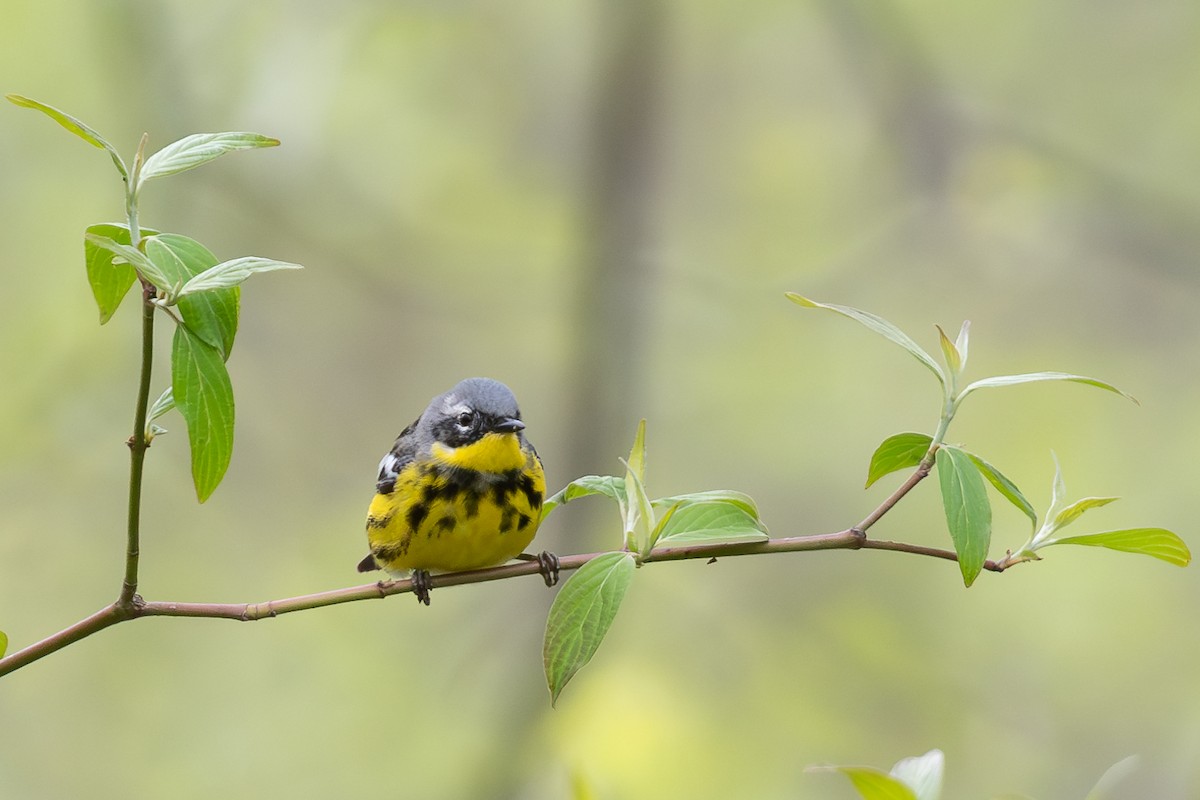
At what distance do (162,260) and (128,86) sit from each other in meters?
6.75

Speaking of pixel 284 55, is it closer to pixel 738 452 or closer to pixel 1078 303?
pixel 738 452

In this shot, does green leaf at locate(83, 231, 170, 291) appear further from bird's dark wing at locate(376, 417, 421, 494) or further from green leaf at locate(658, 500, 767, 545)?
bird's dark wing at locate(376, 417, 421, 494)

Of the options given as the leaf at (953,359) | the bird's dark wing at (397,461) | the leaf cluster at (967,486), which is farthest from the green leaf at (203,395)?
the bird's dark wing at (397,461)

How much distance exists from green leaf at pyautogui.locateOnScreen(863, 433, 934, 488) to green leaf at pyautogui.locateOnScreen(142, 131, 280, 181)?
1255 millimetres

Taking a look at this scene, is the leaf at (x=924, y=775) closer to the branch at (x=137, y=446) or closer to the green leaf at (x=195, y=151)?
the branch at (x=137, y=446)

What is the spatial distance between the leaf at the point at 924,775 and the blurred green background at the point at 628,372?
637 centimetres

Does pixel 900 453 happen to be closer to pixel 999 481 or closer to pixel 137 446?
pixel 999 481

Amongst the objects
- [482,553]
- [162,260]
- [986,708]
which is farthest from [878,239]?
[162,260]

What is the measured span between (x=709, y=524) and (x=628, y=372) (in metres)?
6.03

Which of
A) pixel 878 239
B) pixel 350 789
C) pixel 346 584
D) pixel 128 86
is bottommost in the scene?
pixel 350 789

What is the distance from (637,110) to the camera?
8.82m

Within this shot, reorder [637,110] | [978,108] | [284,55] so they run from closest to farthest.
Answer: [284,55], [637,110], [978,108]

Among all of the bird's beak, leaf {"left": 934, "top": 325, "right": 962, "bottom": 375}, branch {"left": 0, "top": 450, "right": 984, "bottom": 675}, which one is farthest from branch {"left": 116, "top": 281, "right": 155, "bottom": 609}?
the bird's beak

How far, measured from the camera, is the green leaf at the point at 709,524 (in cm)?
219
